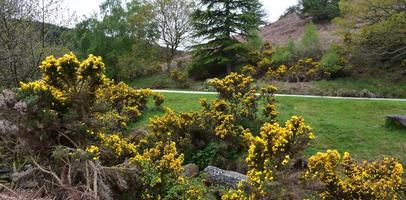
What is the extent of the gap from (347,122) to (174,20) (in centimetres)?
2063

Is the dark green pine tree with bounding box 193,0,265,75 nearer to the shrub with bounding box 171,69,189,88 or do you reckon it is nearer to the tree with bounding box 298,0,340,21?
the shrub with bounding box 171,69,189,88

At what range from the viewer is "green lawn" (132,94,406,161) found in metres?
9.55

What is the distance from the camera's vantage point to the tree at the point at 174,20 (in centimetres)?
3012

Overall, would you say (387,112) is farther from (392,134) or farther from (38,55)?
(38,55)

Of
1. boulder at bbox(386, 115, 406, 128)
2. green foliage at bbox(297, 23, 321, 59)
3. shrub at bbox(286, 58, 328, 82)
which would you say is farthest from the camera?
green foliage at bbox(297, 23, 321, 59)

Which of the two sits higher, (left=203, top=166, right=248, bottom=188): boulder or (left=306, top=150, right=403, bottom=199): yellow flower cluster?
(left=306, top=150, right=403, bottom=199): yellow flower cluster

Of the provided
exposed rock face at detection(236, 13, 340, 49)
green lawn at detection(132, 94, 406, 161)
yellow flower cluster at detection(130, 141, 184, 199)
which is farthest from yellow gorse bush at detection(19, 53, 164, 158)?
exposed rock face at detection(236, 13, 340, 49)

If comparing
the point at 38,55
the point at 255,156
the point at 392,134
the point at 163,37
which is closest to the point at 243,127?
the point at 392,134

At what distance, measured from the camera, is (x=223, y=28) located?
2545cm

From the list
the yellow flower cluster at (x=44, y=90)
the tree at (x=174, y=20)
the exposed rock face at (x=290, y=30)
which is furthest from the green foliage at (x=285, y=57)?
the yellow flower cluster at (x=44, y=90)

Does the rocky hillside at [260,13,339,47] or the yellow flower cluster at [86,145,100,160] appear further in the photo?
the rocky hillside at [260,13,339,47]

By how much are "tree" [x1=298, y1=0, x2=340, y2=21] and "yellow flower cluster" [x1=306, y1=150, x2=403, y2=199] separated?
3027cm

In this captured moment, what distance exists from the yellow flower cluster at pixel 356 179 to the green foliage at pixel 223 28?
18546 mm

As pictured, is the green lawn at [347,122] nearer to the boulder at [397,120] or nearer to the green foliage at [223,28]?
the boulder at [397,120]
